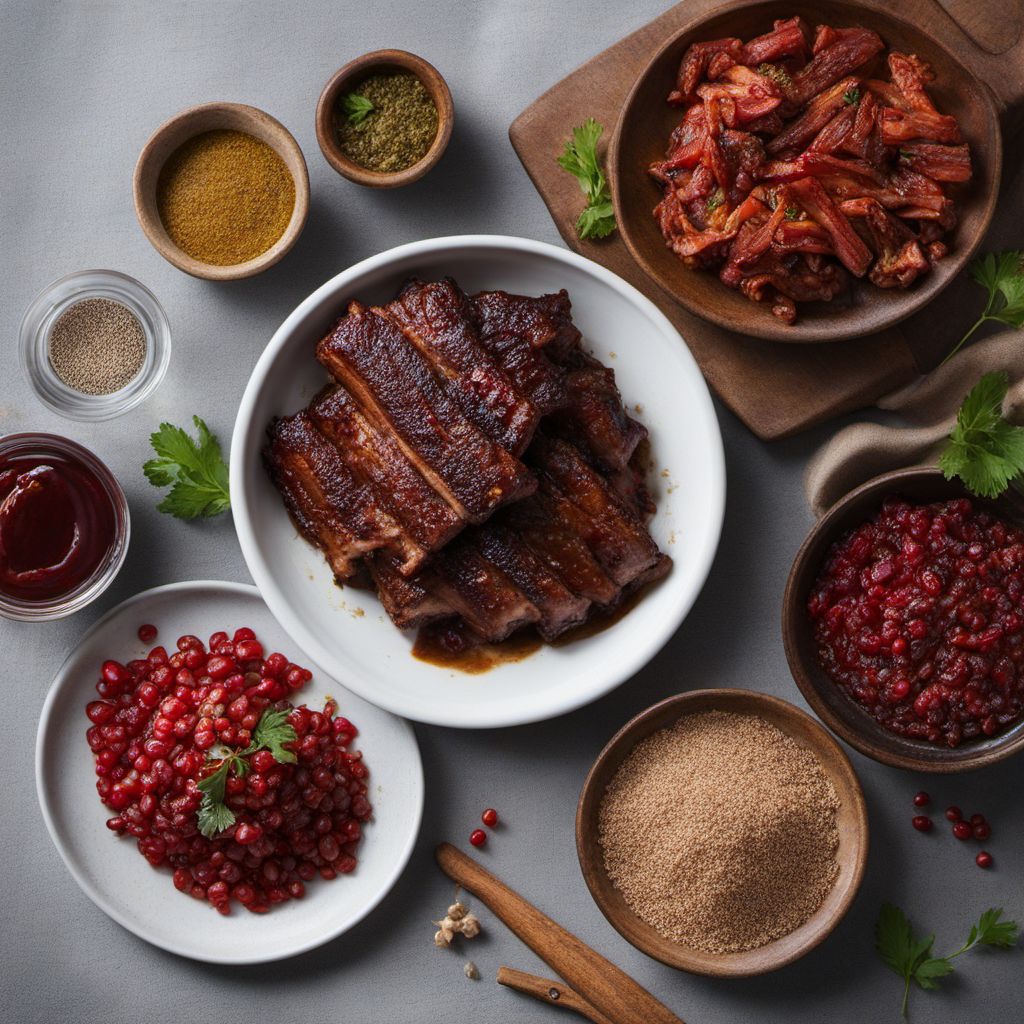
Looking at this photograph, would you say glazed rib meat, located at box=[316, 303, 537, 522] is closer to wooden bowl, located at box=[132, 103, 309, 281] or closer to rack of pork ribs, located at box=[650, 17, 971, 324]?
wooden bowl, located at box=[132, 103, 309, 281]

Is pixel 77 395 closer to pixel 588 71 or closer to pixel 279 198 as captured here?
pixel 279 198

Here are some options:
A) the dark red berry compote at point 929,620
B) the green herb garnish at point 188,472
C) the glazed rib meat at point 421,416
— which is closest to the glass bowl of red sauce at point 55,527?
the green herb garnish at point 188,472

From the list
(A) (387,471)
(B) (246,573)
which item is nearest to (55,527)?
(B) (246,573)

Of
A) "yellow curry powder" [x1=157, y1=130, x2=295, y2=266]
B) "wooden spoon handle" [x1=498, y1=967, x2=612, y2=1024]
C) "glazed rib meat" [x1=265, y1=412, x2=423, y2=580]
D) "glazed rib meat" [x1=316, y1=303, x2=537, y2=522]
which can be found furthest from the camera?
"wooden spoon handle" [x1=498, y1=967, x2=612, y2=1024]

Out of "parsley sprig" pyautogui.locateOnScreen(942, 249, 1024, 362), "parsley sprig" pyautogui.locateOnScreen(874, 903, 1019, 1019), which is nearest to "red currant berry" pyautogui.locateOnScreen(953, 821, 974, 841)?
"parsley sprig" pyautogui.locateOnScreen(874, 903, 1019, 1019)

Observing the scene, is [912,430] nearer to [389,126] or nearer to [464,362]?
[464,362]

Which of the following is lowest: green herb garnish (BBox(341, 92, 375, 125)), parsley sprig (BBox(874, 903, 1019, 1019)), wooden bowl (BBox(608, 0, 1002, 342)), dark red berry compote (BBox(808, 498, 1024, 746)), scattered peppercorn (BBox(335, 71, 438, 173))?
parsley sprig (BBox(874, 903, 1019, 1019))
